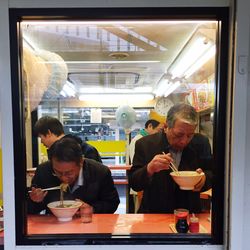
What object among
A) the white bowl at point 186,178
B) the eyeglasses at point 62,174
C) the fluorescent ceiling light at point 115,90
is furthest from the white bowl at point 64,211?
the fluorescent ceiling light at point 115,90

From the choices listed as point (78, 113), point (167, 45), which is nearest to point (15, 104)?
point (78, 113)

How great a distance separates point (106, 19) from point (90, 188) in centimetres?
104

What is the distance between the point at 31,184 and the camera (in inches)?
55.5

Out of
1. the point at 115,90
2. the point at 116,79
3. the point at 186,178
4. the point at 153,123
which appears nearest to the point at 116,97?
the point at 115,90

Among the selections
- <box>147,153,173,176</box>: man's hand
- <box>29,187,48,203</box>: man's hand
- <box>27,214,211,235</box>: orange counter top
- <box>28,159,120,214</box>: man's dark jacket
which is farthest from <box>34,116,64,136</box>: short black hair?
<box>147,153,173,176</box>: man's hand

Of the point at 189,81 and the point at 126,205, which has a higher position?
the point at 189,81

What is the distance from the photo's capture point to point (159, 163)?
1580mm

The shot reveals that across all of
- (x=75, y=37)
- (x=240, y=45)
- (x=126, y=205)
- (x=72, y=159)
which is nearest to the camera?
(x=240, y=45)

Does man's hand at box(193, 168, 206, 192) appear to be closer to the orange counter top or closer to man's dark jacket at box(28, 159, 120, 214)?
the orange counter top

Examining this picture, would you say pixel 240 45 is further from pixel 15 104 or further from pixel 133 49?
pixel 133 49

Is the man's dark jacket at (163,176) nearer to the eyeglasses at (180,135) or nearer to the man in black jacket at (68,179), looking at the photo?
the eyeglasses at (180,135)

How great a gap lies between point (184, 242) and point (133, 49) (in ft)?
5.16

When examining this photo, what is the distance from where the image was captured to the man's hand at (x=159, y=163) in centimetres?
157

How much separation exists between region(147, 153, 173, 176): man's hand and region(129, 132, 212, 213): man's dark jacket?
0.09 ft
